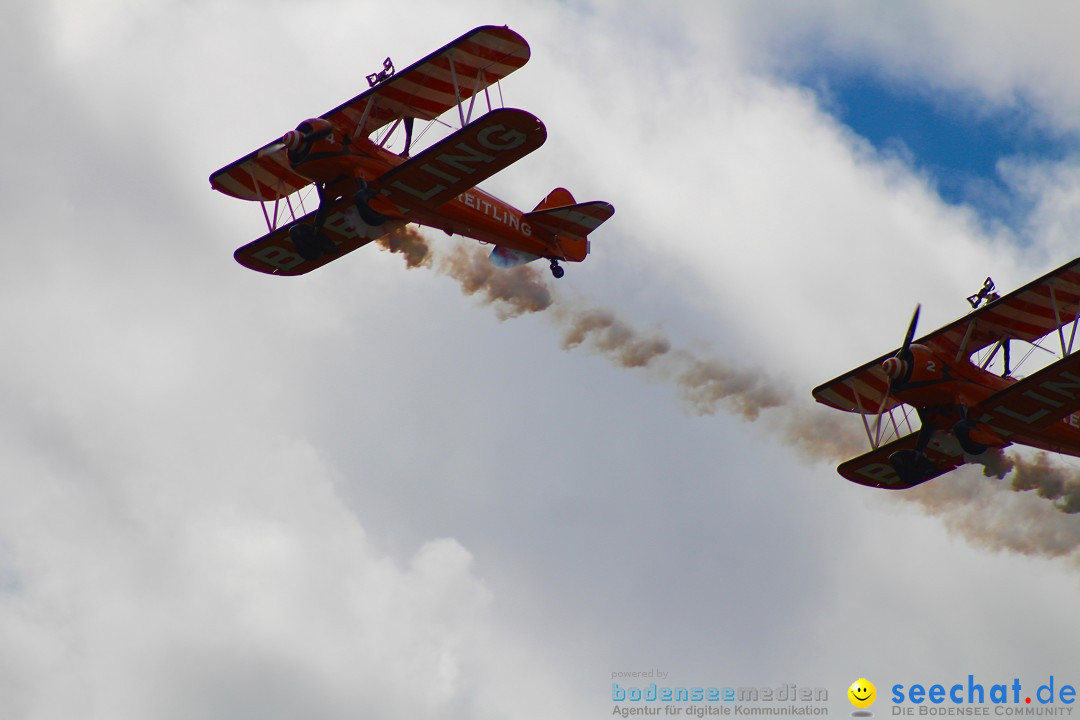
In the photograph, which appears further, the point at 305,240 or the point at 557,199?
the point at 557,199

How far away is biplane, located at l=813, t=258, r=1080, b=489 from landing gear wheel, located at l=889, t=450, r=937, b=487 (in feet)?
0.06

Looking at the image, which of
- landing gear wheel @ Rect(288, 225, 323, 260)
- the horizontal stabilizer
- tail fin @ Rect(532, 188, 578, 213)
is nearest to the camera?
landing gear wheel @ Rect(288, 225, 323, 260)

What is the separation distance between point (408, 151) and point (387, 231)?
181 cm

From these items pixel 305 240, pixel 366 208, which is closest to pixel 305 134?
pixel 366 208

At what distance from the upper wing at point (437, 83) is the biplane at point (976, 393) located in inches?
349

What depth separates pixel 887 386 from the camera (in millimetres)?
39500

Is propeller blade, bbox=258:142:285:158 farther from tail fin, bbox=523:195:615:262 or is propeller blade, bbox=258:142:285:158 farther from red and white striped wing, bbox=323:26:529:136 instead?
tail fin, bbox=523:195:615:262

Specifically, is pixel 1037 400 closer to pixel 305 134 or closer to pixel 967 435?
pixel 967 435

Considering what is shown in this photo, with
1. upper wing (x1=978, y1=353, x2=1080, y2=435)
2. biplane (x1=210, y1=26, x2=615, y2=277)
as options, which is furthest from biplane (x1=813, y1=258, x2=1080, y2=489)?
biplane (x1=210, y1=26, x2=615, y2=277)

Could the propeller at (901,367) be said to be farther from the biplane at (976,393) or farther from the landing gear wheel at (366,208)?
the landing gear wheel at (366,208)

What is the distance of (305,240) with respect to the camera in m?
38.4

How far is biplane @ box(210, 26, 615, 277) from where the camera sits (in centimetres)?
3619

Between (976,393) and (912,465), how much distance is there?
5.87 ft

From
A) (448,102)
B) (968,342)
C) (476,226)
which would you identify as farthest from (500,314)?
(968,342)
